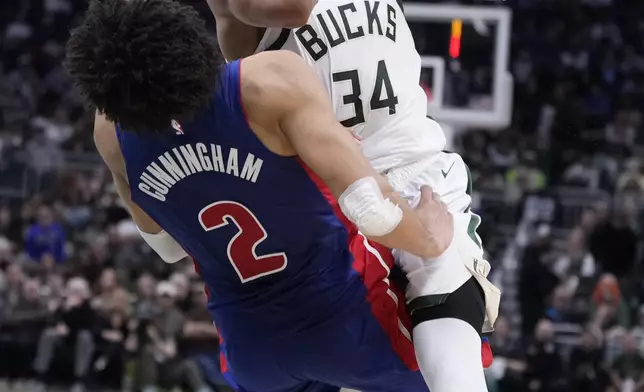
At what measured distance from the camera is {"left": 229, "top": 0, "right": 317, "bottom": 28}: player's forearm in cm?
311

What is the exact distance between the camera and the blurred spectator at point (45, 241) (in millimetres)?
10633

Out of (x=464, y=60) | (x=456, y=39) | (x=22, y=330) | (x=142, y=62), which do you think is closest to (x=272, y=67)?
(x=142, y=62)

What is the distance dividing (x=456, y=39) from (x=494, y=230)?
9.01ft

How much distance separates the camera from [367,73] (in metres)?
3.58

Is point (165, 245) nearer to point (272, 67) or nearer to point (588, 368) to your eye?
point (272, 67)

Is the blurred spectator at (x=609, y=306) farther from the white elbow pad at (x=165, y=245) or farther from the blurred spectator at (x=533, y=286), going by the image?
the white elbow pad at (x=165, y=245)

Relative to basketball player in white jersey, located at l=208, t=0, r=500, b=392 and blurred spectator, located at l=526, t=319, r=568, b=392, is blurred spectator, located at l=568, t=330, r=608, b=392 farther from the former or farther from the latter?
basketball player in white jersey, located at l=208, t=0, r=500, b=392

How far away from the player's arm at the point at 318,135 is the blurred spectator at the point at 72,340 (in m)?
6.40

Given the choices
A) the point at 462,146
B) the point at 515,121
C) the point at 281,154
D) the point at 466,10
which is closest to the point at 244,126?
the point at 281,154

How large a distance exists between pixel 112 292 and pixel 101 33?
6.85 m

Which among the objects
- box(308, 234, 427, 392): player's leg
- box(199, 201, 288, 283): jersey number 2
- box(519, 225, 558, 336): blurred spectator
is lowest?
box(519, 225, 558, 336): blurred spectator

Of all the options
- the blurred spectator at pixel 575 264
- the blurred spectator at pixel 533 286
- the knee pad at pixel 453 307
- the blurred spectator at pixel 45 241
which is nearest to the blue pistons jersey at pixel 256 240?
the knee pad at pixel 453 307

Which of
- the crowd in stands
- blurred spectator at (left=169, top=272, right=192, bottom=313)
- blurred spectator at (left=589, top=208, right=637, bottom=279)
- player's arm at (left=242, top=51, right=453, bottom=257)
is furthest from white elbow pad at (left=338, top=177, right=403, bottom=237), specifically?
blurred spectator at (left=589, top=208, right=637, bottom=279)

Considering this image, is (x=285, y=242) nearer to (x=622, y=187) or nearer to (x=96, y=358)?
(x=96, y=358)
